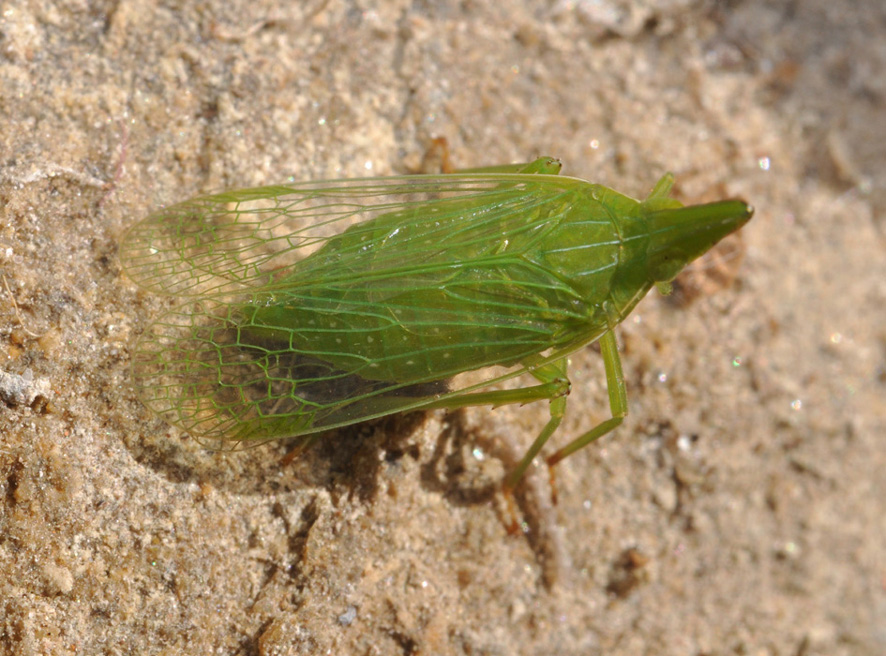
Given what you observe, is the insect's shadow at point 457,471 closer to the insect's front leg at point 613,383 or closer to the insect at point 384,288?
the insect at point 384,288

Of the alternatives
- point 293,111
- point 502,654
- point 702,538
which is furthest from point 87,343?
point 702,538

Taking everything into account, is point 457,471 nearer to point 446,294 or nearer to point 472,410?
point 472,410

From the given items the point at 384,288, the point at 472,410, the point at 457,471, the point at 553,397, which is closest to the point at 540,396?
the point at 553,397

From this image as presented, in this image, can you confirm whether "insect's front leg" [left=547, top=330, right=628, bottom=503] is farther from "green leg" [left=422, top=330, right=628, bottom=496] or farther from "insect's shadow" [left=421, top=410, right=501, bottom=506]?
"insect's shadow" [left=421, top=410, right=501, bottom=506]

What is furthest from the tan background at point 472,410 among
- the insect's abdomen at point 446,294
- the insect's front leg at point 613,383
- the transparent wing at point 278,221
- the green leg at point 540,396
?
the insect's abdomen at point 446,294

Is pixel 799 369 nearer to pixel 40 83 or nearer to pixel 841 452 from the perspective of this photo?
pixel 841 452

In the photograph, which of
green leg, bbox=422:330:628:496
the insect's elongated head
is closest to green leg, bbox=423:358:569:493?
Answer: green leg, bbox=422:330:628:496

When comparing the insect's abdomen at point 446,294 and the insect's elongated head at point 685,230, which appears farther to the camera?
the insect's elongated head at point 685,230
